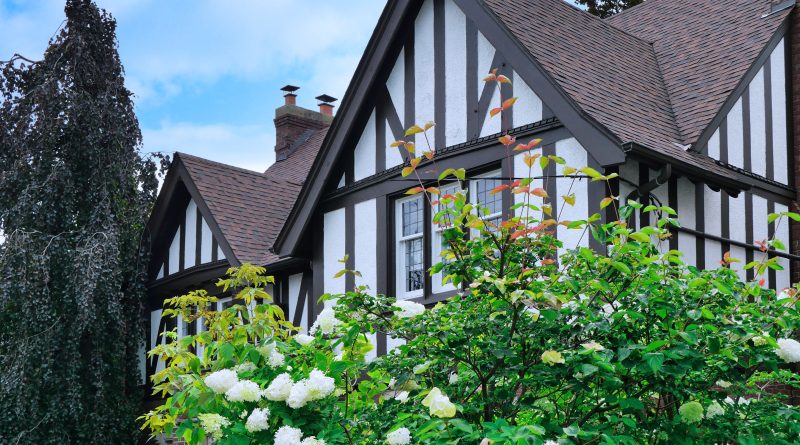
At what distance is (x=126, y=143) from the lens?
18.2 metres

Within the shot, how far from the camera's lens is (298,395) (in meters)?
5.86

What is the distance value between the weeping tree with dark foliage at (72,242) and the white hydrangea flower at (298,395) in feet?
36.4

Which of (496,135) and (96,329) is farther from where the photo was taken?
(96,329)

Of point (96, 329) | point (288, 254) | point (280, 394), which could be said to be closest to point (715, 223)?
point (288, 254)

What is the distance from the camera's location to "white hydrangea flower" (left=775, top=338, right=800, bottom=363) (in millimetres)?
5969

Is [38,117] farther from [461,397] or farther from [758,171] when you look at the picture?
[461,397]

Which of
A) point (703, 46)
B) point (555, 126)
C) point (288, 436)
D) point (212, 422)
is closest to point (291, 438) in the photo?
point (288, 436)

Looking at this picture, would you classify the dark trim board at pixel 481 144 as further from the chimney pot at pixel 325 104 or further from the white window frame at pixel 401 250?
the chimney pot at pixel 325 104

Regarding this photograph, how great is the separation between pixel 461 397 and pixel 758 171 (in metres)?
8.68

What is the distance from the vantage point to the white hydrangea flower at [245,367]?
655 centimetres

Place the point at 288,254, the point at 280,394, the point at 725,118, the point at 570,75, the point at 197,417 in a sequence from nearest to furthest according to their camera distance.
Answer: the point at 280,394 → the point at 197,417 → the point at 570,75 → the point at 725,118 → the point at 288,254

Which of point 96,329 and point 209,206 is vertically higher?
point 209,206

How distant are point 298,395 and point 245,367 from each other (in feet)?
2.72

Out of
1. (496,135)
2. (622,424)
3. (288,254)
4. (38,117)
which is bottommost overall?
(622,424)
